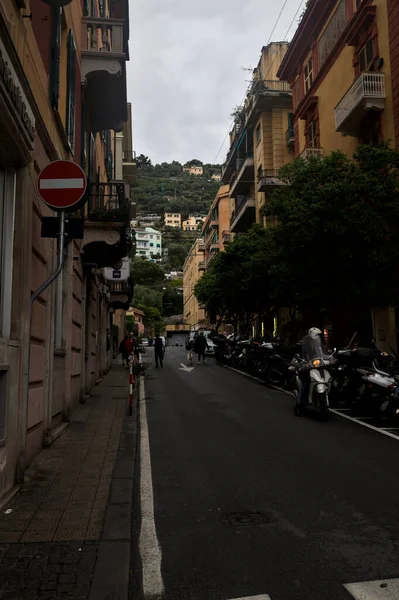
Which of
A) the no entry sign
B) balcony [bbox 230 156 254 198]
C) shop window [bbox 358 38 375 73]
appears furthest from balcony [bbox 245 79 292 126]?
the no entry sign

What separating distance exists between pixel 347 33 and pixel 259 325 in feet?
67.6

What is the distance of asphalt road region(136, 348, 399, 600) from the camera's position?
3594mm

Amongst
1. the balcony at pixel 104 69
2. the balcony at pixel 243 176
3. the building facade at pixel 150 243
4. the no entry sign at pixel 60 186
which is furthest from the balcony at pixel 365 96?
the building facade at pixel 150 243

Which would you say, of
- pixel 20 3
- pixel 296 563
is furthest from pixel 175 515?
pixel 20 3

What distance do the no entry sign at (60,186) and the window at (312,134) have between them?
2205 centimetres

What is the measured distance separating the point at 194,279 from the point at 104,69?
77076 millimetres

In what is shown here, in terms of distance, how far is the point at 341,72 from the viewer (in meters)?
23.1

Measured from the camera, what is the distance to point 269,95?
34938 millimetres

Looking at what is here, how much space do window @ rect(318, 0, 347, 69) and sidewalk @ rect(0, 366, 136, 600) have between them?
21852 mm

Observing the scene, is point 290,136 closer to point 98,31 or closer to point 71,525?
point 98,31

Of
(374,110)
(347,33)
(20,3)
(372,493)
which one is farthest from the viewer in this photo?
(347,33)

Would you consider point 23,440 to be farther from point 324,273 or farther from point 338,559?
point 324,273

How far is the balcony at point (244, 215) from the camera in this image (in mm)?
39106

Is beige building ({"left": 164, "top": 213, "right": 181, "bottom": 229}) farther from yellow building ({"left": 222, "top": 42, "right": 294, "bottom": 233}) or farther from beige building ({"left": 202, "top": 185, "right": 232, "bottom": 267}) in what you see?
yellow building ({"left": 222, "top": 42, "right": 294, "bottom": 233})
